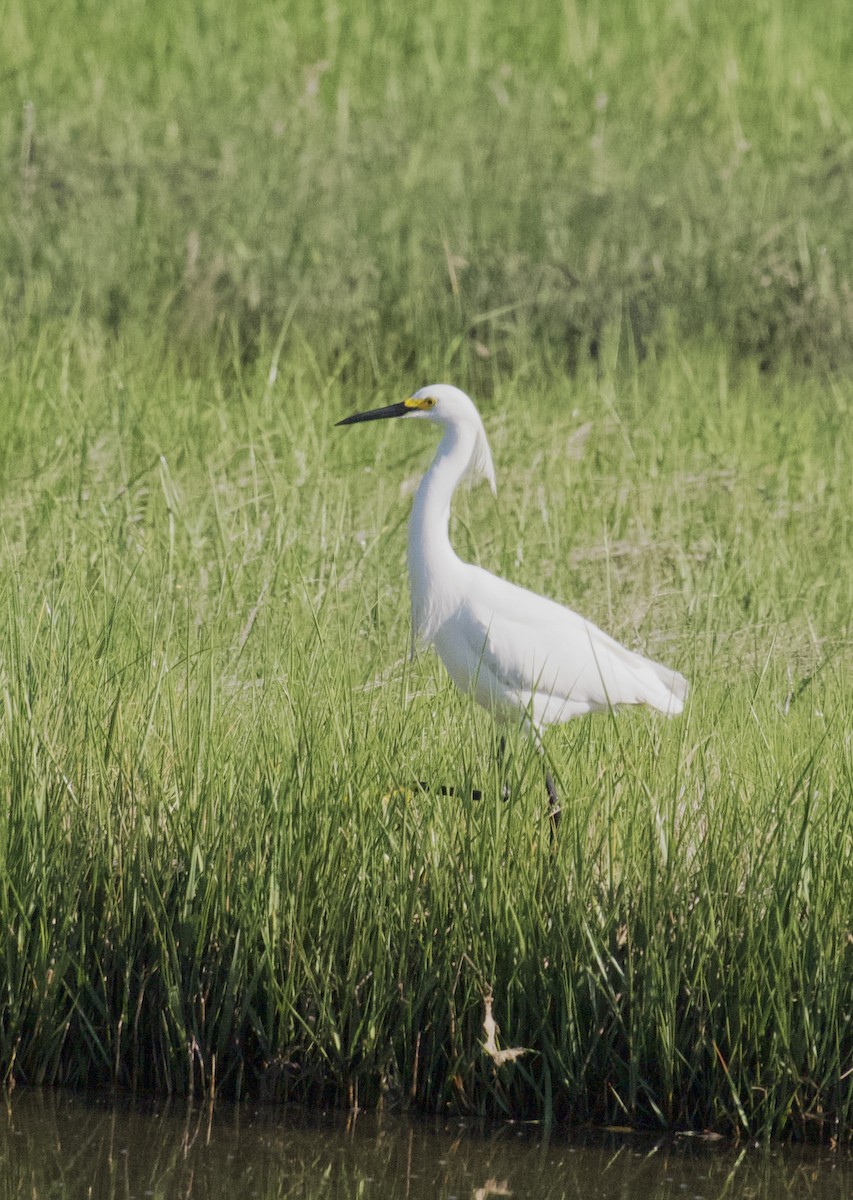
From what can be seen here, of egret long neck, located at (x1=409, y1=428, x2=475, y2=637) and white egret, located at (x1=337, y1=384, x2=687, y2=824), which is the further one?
egret long neck, located at (x1=409, y1=428, x2=475, y2=637)

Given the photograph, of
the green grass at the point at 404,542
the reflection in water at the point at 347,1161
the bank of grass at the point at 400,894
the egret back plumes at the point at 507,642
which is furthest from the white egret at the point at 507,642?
the reflection in water at the point at 347,1161

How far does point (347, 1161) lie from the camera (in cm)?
333

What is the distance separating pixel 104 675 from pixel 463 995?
114cm

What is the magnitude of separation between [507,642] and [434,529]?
38 cm

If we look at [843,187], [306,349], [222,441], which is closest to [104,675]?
[222,441]

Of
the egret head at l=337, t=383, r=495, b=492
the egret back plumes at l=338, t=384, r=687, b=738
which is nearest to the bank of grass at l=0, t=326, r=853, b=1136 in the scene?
the egret back plumes at l=338, t=384, r=687, b=738

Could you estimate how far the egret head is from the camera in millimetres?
4816

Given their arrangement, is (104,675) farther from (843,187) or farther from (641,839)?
(843,187)

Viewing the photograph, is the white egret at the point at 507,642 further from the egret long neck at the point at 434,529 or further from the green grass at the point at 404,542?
the green grass at the point at 404,542

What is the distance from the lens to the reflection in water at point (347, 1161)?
10.7 feet

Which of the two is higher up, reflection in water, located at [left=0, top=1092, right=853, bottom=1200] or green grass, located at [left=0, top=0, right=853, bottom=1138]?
green grass, located at [left=0, top=0, right=853, bottom=1138]

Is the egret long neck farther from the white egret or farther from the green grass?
the green grass

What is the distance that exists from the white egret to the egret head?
80mm

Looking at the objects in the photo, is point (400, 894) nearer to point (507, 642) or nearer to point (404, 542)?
point (507, 642)
